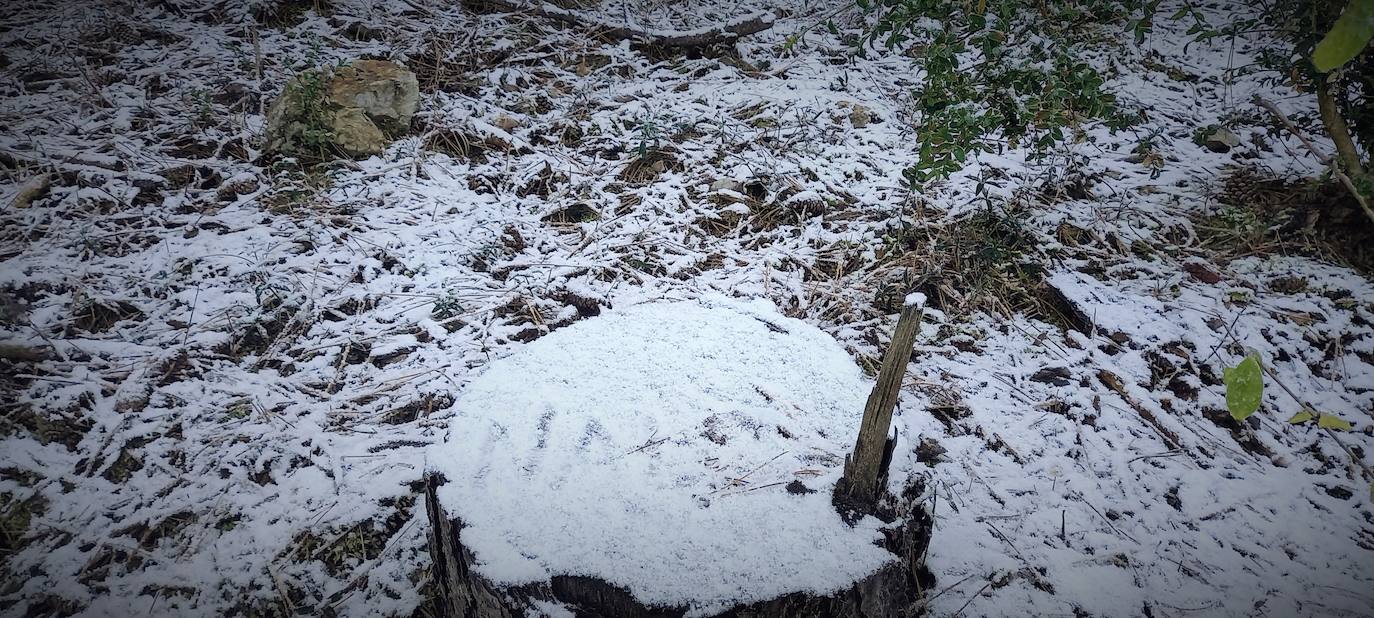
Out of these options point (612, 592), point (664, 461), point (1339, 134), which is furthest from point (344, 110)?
point (1339, 134)

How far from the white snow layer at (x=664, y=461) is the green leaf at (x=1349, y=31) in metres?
1.23

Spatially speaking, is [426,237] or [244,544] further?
[426,237]

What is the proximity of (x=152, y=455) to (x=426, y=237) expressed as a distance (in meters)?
1.51

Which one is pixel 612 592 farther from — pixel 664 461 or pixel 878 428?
pixel 878 428

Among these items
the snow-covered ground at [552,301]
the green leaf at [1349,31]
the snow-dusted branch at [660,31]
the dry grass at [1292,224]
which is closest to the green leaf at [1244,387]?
the green leaf at [1349,31]

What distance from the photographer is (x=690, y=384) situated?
200cm

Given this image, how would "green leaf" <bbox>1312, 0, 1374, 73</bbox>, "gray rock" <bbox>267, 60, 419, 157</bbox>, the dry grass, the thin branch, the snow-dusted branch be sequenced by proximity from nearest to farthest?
"green leaf" <bbox>1312, 0, 1374, 73</bbox> < the thin branch < the dry grass < "gray rock" <bbox>267, 60, 419, 157</bbox> < the snow-dusted branch

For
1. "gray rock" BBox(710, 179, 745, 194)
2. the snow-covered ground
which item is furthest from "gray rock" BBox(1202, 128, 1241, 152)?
"gray rock" BBox(710, 179, 745, 194)

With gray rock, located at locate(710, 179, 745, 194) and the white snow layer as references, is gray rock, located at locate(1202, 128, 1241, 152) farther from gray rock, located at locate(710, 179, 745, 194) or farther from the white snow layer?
the white snow layer

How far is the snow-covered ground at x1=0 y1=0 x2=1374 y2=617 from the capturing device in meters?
2.09

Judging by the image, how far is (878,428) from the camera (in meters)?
1.56

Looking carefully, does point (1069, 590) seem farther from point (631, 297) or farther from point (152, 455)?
point (152, 455)

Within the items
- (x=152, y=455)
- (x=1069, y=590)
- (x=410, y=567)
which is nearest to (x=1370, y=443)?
(x=1069, y=590)

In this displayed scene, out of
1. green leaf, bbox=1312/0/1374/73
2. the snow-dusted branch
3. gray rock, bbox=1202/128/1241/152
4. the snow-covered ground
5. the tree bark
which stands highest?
green leaf, bbox=1312/0/1374/73
